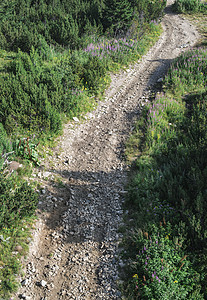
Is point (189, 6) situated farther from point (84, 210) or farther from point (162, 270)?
point (162, 270)

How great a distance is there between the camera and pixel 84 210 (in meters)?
6.14

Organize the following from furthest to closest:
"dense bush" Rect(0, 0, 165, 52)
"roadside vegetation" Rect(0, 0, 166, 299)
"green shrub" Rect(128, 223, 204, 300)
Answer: "dense bush" Rect(0, 0, 165, 52) < "roadside vegetation" Rect(0, 0, 166, 299) < "green shrub" Rect(128, 223, 204, 300)

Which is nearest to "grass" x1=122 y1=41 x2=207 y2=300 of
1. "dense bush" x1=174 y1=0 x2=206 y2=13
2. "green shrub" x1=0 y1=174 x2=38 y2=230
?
"green shrub" x1=0 y1=174 x2=38 y2=230

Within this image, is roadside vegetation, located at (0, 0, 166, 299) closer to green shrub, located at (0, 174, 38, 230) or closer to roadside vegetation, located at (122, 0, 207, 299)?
green shrub, located at (0, 174, 38, 230)

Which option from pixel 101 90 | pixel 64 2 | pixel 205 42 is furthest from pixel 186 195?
pixel 64 2

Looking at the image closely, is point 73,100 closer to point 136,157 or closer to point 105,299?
point 136,157

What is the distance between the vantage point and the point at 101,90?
1164 cm

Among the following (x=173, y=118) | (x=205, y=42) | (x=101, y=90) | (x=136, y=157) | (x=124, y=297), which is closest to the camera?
(x=124, y=297)

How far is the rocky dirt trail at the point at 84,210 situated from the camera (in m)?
4.55

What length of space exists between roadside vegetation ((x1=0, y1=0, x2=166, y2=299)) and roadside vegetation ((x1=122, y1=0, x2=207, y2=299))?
7.48 feet

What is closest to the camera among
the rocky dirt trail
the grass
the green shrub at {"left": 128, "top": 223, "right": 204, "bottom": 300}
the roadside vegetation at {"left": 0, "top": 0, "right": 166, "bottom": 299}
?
the green shrub at {"left": 128, "top": 223, "right": 204, "bottom": 300}

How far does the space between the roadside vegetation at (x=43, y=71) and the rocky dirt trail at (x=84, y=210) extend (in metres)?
0.39

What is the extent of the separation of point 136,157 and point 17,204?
4154 millimetres

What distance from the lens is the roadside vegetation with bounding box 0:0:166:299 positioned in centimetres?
520
